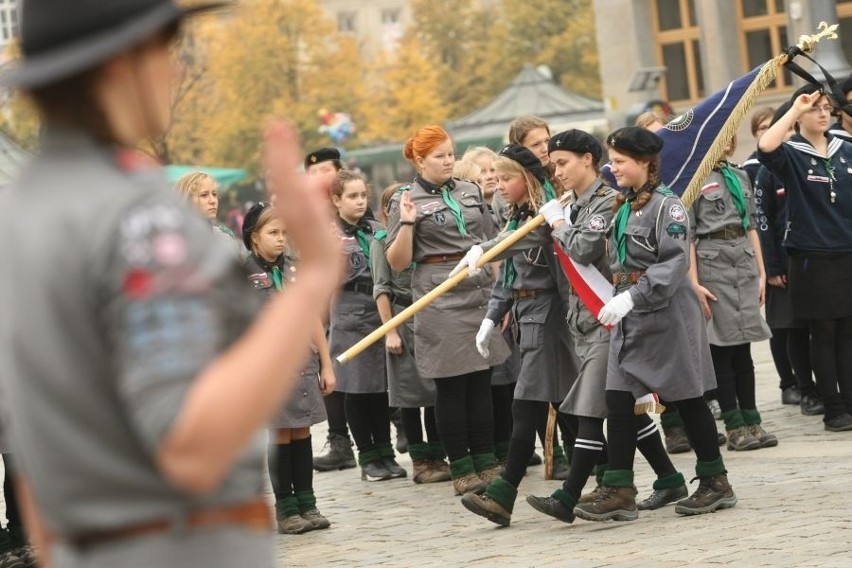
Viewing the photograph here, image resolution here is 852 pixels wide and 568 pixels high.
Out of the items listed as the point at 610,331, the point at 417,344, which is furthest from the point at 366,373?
the point at 610,331

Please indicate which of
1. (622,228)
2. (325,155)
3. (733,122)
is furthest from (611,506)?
(325,155)

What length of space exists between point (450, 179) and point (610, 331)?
82.8 inches

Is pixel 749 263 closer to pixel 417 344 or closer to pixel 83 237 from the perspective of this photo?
pixel 417 344

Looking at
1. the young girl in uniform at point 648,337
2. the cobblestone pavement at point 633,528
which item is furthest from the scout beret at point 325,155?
the young girl in uniform at point 648,337

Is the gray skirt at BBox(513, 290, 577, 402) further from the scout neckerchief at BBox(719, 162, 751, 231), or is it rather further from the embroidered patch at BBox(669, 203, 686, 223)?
the scout neckerchief at BBox(719, 162, 751, 231)

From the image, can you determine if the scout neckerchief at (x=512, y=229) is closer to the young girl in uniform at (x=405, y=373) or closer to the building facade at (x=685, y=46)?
the young girl in uniform at (x=405, y=373)

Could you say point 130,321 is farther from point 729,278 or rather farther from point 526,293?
point 729,278

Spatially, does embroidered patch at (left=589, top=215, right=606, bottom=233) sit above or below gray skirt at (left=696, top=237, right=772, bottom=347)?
above

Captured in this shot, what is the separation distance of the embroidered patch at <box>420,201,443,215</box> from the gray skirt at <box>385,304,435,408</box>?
1.04m

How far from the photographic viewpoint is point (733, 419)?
33.1 feet

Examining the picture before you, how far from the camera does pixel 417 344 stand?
9.77 meters

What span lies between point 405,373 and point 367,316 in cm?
59

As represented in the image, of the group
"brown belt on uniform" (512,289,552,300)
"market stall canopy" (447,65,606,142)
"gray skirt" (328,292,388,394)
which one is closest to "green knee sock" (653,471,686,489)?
"brown belt on uniform" (512,289,552,300)

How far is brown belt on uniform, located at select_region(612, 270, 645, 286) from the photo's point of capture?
7.86 meters
